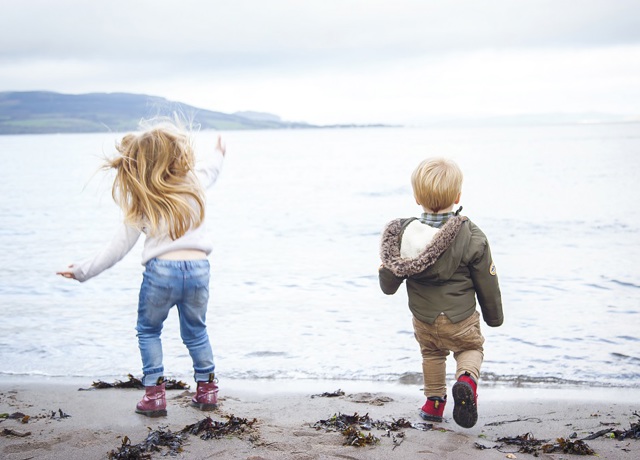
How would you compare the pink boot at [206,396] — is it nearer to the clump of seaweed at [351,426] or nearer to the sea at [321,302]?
the clump of seaweed at [351,426]

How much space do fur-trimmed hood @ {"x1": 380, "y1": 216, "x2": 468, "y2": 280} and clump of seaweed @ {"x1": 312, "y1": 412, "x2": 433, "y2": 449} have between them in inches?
33.4

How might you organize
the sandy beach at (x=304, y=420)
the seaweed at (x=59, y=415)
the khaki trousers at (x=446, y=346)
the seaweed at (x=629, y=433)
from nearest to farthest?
1. the sandy beach at (x=304, y=420)
2. the seaweed at (x=629, y=433)
3. the khaki trousers at (x=446, y=346)
4. the seaweed at (x=59, y=415)

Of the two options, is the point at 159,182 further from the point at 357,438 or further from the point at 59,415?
the point at 357,438

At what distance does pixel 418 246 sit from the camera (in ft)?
13.4

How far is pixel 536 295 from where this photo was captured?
8.33 metres

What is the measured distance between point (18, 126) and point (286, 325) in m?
165

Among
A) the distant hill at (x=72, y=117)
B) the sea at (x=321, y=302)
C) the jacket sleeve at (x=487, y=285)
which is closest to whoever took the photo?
the jacket sleeve at (x=487, y=285)

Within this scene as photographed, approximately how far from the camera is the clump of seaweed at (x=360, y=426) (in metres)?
3.75

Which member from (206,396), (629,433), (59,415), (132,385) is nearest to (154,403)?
(206,396)

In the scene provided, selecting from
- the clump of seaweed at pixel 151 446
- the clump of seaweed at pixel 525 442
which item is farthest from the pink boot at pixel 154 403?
the clump of seaweed at pixel 525 442

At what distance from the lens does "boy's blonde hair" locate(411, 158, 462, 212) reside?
3.99 meters

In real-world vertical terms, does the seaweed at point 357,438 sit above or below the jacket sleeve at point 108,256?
below

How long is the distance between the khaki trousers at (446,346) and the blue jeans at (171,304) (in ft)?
4.27

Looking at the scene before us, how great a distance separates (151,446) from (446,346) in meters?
1.76
